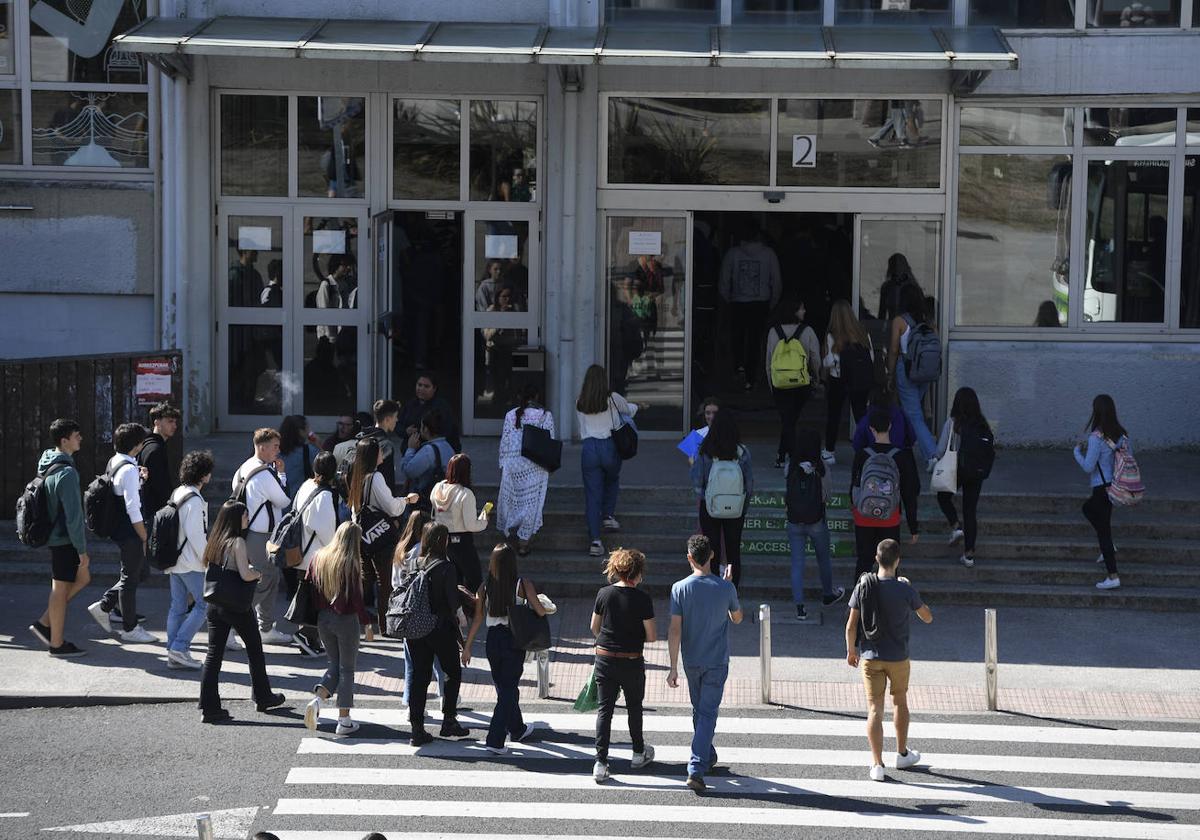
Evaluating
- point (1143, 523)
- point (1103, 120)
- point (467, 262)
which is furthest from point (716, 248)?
point (1143, 523)

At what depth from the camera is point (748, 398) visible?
20.1 meters

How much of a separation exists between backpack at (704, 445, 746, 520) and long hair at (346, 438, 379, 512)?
2.94m

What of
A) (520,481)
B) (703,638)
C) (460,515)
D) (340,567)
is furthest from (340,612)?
(520,481)

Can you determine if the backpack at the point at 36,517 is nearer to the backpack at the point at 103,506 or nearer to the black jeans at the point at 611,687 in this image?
the backpack at the point at 103,506

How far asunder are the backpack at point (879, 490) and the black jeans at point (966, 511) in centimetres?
125

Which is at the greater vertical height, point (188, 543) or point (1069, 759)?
point (188, 543)

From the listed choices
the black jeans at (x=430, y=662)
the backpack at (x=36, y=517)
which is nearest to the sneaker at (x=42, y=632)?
the backpack at (x=36, y=517)

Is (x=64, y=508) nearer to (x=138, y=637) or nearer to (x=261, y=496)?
(x=138, y=637)

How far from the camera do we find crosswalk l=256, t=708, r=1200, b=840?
9016mm

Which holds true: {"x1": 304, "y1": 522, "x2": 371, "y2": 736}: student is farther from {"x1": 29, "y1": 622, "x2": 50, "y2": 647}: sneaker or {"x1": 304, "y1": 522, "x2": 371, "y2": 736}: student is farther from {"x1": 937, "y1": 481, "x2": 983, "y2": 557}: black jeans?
{"x1": 937, "y1": 481, "x2": 983, "y2": 557}: black jeans

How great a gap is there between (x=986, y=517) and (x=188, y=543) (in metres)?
7.51

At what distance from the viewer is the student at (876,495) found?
12773 mm

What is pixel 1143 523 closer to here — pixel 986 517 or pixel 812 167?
pixel 986 517

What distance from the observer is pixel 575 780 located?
980 cm
